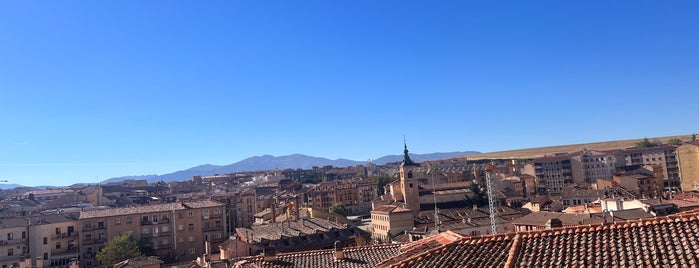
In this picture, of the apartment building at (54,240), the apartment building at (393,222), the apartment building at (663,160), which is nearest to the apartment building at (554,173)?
the apartment building at (663,160)

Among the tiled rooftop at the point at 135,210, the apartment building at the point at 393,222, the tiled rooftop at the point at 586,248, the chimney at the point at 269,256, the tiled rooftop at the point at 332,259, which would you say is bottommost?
Answer: the apartment building at the point at 393,222

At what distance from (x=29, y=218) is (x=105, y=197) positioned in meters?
47.9

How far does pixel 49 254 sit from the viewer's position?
53875 millimetres

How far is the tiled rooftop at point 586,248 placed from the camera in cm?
Result: 830

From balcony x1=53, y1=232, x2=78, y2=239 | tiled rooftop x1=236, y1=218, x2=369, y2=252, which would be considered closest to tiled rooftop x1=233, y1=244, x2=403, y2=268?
tiled rooftop x1=236, y1=218, x2=369, y2=252

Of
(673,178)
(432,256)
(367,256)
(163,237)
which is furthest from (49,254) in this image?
(673,178)

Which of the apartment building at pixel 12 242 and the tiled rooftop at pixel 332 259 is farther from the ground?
the tiled rooftop at pixel 332 259

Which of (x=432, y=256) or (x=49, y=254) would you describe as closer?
(x=432, y=256)

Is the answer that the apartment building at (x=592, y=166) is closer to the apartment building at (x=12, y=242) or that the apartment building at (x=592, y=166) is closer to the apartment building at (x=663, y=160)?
the apartment building at (x=663, y=160)

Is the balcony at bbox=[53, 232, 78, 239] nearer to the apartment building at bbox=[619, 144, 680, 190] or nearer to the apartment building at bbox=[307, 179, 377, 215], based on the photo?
the apartment building at bbox=[307, 179, 377, 215]

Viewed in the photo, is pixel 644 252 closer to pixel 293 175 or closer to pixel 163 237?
pixel 163 237

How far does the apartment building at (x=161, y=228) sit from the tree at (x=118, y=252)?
5995mm

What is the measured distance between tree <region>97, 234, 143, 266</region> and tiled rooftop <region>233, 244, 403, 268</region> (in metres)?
33.7

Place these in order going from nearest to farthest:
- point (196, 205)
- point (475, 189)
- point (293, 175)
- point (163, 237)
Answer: point (163, 237) < point (196, 205) < point (475, 189) < point (293, 175)
